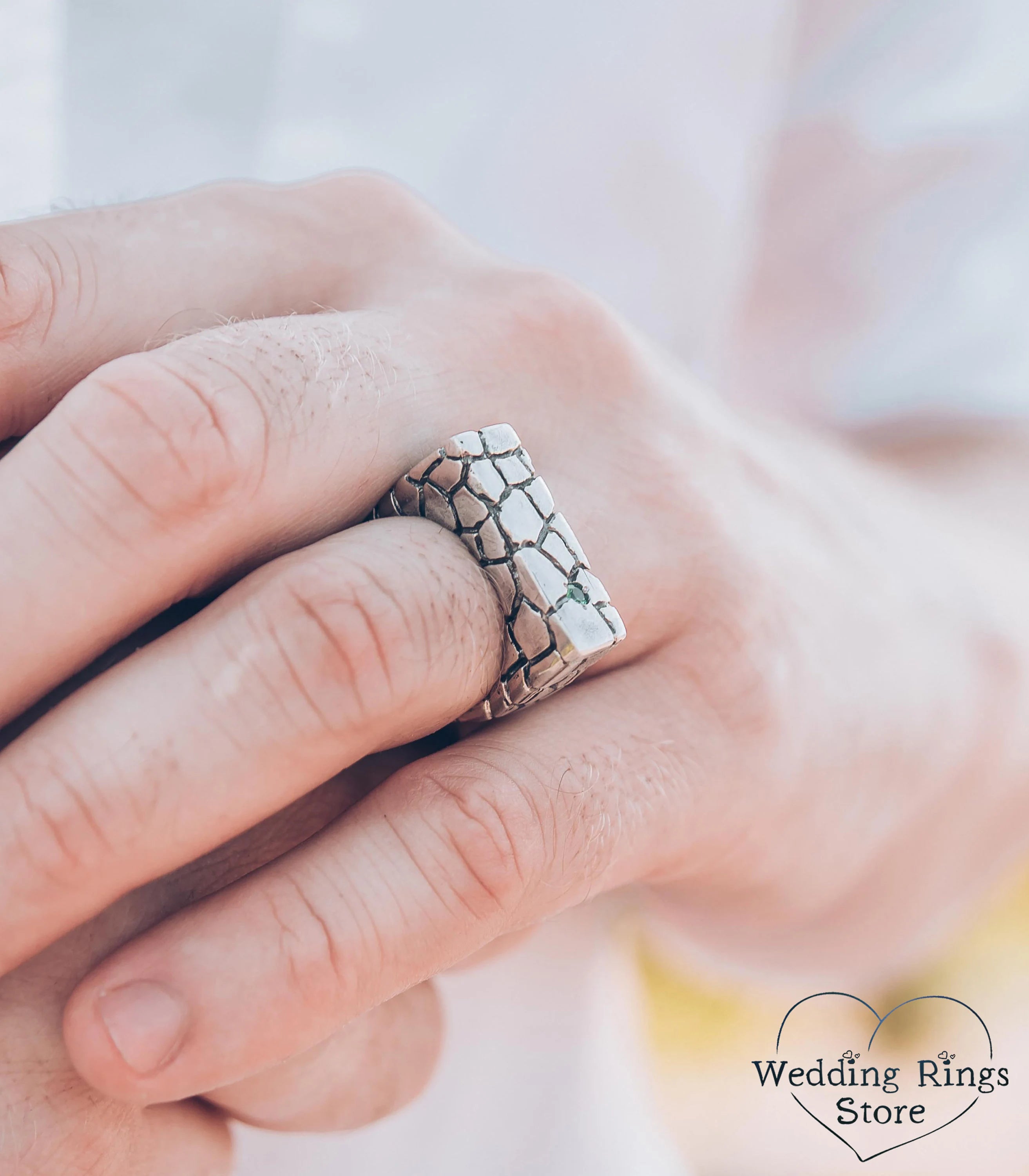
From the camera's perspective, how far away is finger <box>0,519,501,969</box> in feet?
1.41

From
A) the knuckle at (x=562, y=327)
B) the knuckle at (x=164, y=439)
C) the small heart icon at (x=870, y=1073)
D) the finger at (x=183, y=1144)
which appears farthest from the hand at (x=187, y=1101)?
the small heart icon at (x=870, y=1073)

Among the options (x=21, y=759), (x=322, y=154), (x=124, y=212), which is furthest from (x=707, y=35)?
(x=21, y=759)

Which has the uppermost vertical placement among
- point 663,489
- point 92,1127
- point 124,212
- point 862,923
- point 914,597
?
point 124,212

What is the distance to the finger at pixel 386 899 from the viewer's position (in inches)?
17.3

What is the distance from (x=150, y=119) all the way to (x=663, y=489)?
609 mm

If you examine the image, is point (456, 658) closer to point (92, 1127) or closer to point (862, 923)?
point (92, 1127)

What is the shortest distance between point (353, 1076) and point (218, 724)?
0.97ft

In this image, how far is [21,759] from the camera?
0.43 m

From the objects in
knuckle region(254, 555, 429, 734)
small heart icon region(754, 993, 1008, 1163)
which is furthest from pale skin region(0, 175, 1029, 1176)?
small heart icon region(754, 993, 1008, 1163)

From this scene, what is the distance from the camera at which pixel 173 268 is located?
56cm

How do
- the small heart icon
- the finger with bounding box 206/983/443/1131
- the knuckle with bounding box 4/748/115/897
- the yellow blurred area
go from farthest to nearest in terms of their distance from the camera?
the yellow blurred area → the small heart icon → the finger with bounding box 206/983/443/1131 → the knuckle with bounding box 4/748/115/897

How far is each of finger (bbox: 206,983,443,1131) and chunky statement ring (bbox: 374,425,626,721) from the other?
26cm

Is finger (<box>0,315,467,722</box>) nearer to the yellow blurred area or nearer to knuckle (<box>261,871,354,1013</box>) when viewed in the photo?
knuckle (<box>261,871,354,1013</box>)

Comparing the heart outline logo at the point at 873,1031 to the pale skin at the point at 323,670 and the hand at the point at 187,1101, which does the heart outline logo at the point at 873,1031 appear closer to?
the pale skin at the point at 323,670
